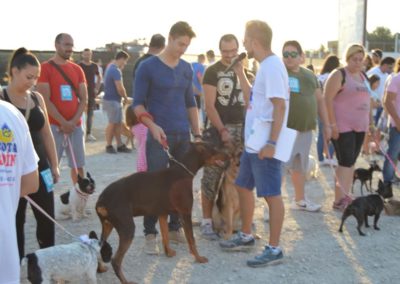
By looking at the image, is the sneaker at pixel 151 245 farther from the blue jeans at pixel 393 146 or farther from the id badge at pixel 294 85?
the blue jeans at pixel 393 146

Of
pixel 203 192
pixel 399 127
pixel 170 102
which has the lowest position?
pixel 203 192

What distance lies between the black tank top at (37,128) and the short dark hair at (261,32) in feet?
5.87

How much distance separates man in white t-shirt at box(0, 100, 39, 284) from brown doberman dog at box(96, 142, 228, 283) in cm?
186

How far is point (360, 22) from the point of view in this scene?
12820mm

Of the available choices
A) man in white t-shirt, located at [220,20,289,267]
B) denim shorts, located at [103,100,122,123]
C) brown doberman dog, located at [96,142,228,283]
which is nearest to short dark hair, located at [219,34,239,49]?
man in white t-shirt, located at [220,20,289,267]

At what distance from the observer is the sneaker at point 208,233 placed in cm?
536

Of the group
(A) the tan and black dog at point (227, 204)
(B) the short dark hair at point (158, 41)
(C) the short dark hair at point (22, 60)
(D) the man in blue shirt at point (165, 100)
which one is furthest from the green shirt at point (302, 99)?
(C) the short dark hair at point (22, 60)

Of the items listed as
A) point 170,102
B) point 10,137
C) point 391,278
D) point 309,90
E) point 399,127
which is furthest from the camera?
point 399,127

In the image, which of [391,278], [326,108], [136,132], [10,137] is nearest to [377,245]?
[391,278]

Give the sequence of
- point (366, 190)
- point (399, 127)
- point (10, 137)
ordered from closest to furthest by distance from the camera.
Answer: point (10, 137) < point (399, 127) < point (366, 190)

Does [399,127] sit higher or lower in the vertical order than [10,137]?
lower

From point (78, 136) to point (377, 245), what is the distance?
11.2 ft

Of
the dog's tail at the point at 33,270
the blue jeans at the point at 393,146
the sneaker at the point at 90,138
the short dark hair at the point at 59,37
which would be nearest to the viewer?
the dog's tail at the point at 33,270

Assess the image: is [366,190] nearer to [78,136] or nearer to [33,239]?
[78,136]
